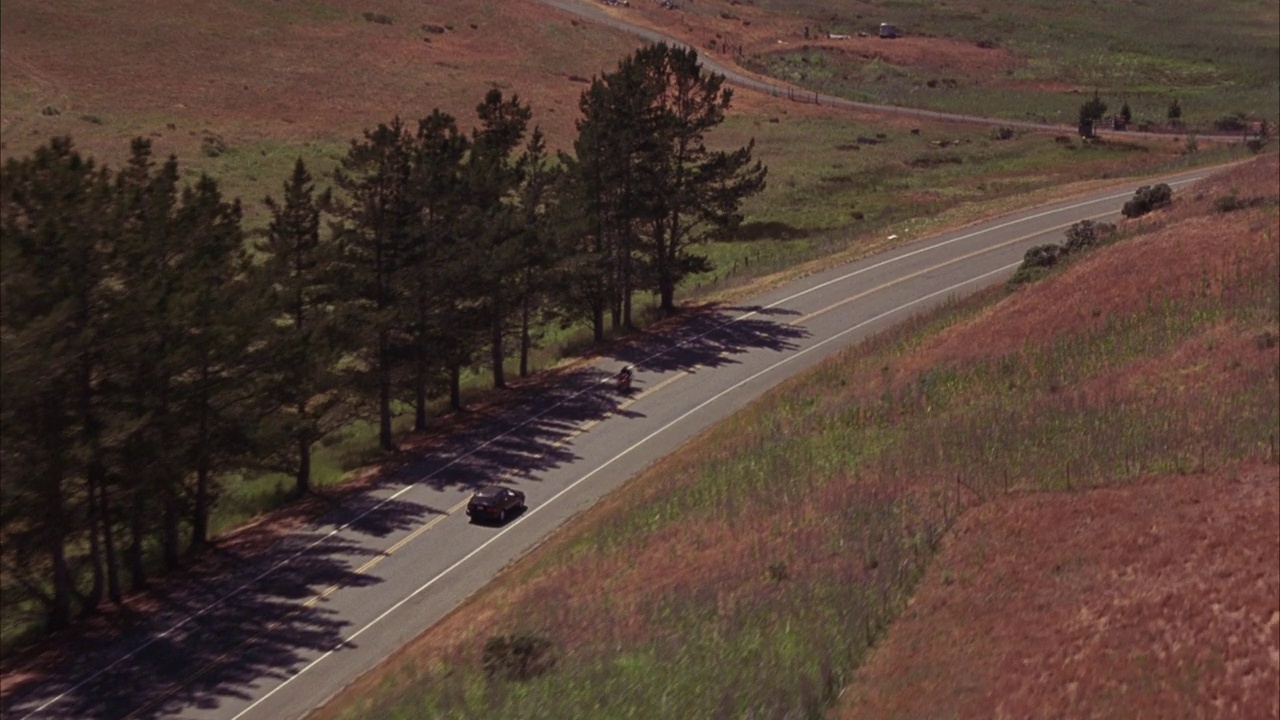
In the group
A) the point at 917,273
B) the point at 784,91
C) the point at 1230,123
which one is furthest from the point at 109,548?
the point at 784,91

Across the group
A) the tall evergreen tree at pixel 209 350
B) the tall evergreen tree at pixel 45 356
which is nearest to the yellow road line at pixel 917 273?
the tall evergreen tree at pixel 209 350

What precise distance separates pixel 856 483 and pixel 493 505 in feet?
46.3

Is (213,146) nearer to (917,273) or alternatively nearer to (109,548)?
(917,273)

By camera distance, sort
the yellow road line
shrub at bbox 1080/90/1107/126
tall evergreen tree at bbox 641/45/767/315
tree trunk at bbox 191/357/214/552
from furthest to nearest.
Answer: shrub at bbox 1080/90/1107/126
tall evergreen tree at bbox 641/45/767/315
the yellow road line
tree trunk at bbox 191/357/214/552

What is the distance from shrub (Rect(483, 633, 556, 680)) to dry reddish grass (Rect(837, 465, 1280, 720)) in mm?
7506

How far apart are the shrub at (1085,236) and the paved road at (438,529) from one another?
566cm

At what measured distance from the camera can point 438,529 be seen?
42.0 m

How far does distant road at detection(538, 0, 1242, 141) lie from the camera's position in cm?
11669

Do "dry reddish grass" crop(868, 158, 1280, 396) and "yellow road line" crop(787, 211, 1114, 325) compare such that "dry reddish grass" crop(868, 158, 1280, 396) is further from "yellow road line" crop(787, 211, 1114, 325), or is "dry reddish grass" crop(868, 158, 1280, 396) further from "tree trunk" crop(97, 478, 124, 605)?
"tree trunk" crop(97, 478, 124, 605)

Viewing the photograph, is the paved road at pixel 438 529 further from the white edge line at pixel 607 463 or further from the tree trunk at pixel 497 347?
the tree trunk at pixel 497 347

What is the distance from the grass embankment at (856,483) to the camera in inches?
936

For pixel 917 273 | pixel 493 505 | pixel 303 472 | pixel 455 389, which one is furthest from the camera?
pixel 917 273

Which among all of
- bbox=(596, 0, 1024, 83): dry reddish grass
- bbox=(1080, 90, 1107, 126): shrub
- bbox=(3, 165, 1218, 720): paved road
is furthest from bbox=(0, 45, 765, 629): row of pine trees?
bbox=(596, 0, 1024, 83): dry reddish grass

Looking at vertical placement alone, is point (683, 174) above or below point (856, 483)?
above
